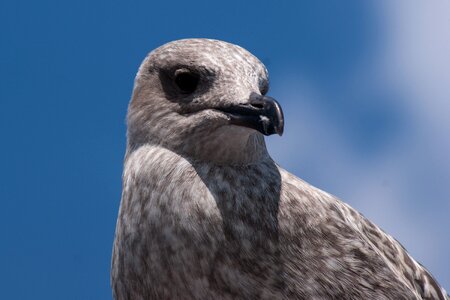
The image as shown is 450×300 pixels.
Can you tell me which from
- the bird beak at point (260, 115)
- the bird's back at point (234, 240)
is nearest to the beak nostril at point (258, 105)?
the bird beak at point (260, 115)

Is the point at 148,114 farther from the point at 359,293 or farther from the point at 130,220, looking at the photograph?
the point at 359,293

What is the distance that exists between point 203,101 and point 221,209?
31 cm

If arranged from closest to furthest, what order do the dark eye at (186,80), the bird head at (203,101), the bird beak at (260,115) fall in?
the bird beak at (260,115)
the bird head at (203,101)
the dark eye at (186,80)

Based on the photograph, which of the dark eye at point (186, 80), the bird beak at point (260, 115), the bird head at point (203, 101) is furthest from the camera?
the dark eye at point (186, 80)

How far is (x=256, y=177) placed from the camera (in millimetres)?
1879

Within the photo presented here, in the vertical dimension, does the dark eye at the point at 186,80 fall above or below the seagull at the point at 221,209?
above

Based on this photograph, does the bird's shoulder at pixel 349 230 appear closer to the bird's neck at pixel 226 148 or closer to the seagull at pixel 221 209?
the seagull at pixel 221 209

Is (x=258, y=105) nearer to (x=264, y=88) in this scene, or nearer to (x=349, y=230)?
(x=264, y=88)

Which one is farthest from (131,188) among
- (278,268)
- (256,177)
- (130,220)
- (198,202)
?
(278,268)

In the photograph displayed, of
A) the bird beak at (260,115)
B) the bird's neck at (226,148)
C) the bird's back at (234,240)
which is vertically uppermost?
the bird beak at (260,115)

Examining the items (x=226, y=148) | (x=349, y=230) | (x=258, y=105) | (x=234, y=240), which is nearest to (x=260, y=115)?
(x=258, y=105)

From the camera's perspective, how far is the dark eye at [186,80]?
1.92m

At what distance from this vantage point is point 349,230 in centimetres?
192

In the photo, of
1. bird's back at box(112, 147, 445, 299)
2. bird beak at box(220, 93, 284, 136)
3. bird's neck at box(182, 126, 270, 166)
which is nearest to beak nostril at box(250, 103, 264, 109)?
bird beak at box(220, 93, 284, 136)
